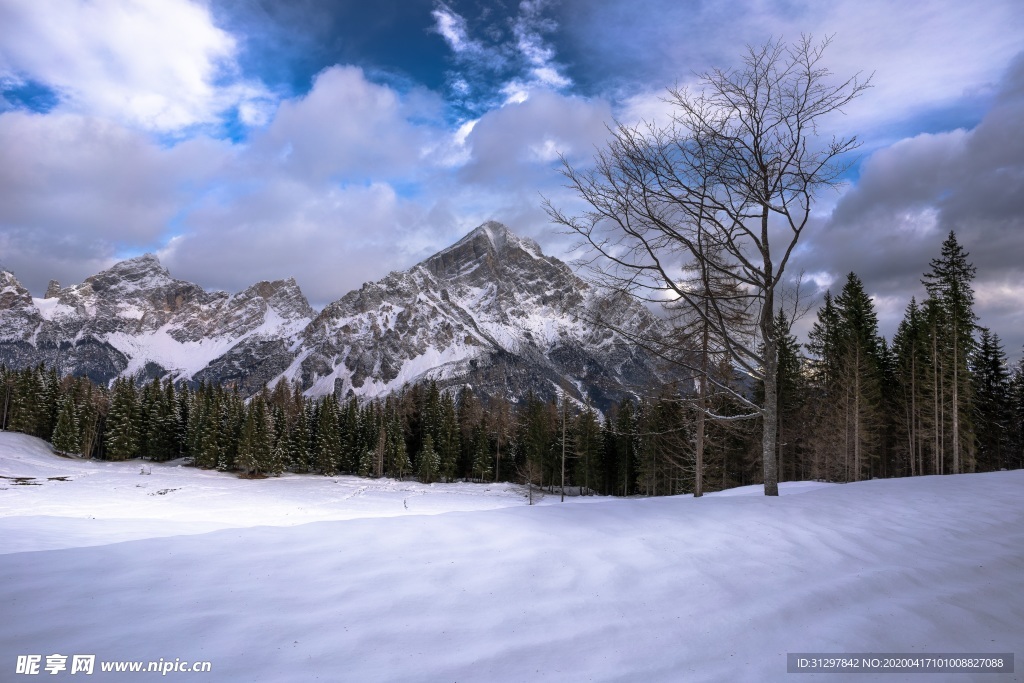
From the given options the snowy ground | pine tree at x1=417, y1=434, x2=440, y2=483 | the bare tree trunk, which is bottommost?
pine tree at x1=417, y1=434, x2=440, y2=483

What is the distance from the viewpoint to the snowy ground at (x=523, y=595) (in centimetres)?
408

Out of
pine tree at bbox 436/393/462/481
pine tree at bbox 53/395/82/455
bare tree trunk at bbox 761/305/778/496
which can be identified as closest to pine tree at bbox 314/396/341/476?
pine tree at bbox 436/393/462/481

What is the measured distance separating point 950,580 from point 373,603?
6.26m

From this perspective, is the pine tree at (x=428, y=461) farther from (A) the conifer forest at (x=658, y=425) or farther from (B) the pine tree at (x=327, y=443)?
(B) the pine tree at (x=327, y=443)

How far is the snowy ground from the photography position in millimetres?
4078

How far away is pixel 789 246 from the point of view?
1027cm

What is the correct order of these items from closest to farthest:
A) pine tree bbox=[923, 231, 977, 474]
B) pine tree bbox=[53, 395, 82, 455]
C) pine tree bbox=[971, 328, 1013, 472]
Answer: pine tree bbox=[923, 231, 977, 474] → pine tree bbox=[971, 328, 1013, 472] → pine tree bbox=[53, 395, 82, 455]

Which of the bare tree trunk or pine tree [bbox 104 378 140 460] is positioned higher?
the bare tree trunk

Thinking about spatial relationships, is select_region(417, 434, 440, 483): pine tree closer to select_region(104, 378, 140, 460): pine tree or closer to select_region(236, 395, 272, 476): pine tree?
select_region(236, 395, 272, 476): pine tree

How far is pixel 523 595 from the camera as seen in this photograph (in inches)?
197

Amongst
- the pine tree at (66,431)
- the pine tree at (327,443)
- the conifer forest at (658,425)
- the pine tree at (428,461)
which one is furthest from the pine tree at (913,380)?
the pine tree at (66,431)

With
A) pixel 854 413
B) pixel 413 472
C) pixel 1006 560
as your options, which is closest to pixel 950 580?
pixel 1006 560

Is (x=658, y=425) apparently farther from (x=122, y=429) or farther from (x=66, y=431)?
(x=66, y=431)

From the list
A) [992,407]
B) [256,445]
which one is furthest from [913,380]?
[256,445]
